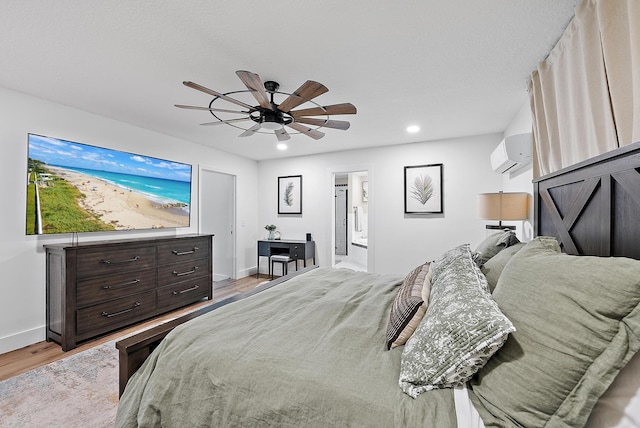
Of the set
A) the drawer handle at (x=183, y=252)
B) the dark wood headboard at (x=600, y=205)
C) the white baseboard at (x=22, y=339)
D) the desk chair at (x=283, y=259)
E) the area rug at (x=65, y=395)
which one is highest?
the dark wood headboard at (x=600, y=205)

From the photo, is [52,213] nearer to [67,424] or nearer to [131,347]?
[67,424]

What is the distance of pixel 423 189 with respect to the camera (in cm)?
456

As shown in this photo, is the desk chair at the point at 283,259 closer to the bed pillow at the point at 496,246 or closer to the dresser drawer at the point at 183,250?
the dresser drawer at the point at 183,250

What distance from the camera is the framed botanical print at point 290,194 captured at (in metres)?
5.67

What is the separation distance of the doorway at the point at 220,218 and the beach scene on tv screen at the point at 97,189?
1.27 meters

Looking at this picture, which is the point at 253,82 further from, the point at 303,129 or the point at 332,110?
the point at 303,129

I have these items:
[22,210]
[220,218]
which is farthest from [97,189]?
[220,218]

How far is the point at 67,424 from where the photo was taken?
1.77m

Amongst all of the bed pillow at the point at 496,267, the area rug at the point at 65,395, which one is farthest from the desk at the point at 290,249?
the bed pillow at the point at 496,267

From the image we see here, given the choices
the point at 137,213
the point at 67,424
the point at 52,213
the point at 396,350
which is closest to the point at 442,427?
the point at 396,350

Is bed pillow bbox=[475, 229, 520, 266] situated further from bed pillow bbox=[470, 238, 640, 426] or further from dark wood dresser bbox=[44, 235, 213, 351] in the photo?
dark wood dresser bbox=[44, 235, 213, 351]

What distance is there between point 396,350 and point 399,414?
36cm

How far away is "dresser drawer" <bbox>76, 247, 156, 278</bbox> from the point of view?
2.88 m

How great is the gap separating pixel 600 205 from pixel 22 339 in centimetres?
462
